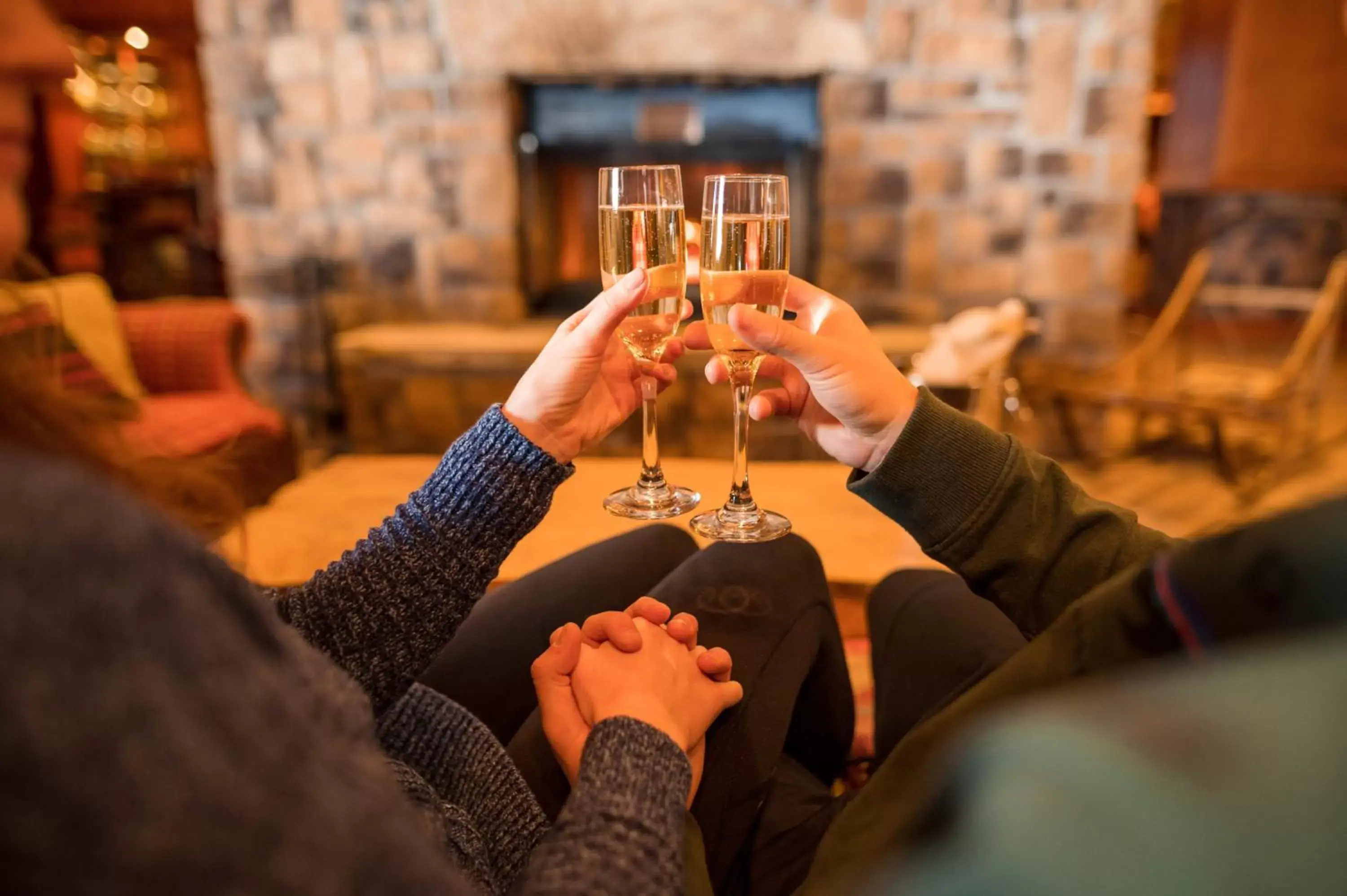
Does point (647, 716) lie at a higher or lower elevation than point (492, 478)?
lower

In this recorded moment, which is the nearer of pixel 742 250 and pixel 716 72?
pixel 742 250

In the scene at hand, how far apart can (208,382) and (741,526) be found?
2.16m

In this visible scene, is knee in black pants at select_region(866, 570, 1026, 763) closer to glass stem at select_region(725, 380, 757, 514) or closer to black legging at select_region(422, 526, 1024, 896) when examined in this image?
black legging at select_region(422, 526, 1024, 896)

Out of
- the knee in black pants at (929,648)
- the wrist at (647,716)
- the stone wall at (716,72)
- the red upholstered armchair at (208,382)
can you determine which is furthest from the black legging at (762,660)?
the stone wall at (716,72)

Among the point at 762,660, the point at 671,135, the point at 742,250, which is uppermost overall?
the point at 671,135

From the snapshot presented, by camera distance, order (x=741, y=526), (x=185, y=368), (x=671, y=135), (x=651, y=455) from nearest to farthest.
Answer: (x=741, y=526) → (x=651, y=455) → (x=185, y=368) → (x=671, y=135)

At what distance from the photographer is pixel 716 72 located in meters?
3.12

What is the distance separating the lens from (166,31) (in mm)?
6133

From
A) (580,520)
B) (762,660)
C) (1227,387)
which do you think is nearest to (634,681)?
(762,660)

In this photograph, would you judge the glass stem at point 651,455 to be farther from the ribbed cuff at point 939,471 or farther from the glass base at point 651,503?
the ribbed cuff at point 939,471

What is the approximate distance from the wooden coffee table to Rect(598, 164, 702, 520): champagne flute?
58 centimetres

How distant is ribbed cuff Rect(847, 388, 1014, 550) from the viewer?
0.81m

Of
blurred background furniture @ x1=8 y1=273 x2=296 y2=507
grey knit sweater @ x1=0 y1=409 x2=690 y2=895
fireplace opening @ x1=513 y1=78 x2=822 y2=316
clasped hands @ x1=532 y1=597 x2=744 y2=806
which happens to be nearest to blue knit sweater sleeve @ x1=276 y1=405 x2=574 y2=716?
clasped hands @ x1=532 y1=597 x2=744 y2=806

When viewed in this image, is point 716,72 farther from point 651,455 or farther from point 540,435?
point 540,435
